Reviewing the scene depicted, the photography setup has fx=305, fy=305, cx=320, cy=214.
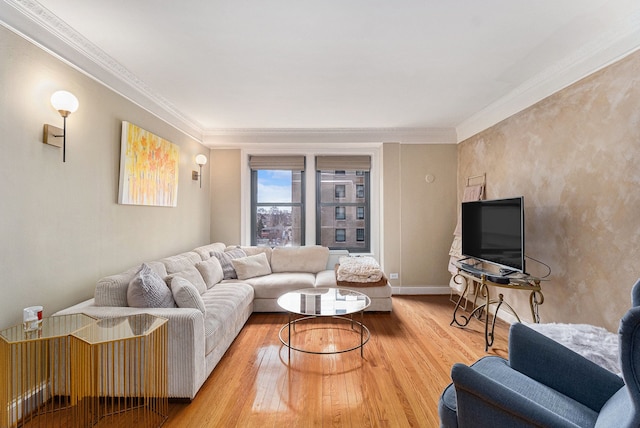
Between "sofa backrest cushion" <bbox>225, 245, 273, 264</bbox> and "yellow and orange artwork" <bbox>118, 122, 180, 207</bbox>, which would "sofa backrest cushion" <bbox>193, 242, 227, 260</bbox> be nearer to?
"sofa backrest cushion" <bbox>225, 245, 273, 264</bbox>

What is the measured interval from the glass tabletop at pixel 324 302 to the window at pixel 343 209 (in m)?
1.97

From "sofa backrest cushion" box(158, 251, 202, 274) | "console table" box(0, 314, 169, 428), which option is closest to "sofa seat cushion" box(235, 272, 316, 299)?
"sofa backrest cushion" box(158, 251, 202, 274)

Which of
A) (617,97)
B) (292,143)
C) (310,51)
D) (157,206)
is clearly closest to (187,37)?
(310,51)

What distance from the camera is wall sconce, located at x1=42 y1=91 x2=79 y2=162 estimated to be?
6.85 feet

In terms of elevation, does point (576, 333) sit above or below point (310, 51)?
below

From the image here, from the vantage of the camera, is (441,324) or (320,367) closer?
(320,367)

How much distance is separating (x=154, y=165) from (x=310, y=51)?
6.87 feet

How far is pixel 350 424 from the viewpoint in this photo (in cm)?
189

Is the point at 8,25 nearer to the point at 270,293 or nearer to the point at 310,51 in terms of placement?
the point at 310,51

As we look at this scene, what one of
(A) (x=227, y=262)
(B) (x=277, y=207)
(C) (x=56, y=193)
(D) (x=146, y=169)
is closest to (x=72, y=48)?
(C) (x=56, y=193)

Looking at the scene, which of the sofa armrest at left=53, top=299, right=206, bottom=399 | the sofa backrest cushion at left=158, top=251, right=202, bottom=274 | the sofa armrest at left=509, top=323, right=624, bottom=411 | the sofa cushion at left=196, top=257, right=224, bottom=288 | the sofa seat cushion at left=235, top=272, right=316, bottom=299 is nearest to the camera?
the sofa armrest at left=509, top=323, right=624, bottom=411

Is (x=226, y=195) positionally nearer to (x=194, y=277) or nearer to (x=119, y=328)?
(x=194, y=277)

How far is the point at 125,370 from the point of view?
1928mm

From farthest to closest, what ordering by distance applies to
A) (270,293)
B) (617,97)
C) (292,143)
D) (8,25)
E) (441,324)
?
1. (292,143)
2. (270,293)
3. (441,324)
4. (617,97)
5. (8,25)
